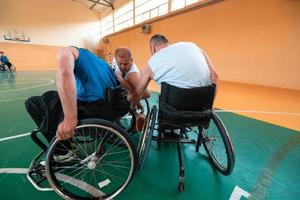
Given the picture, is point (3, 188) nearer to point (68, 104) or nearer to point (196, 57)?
point (68, 104)

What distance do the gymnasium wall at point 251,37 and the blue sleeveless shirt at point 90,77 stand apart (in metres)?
4.81

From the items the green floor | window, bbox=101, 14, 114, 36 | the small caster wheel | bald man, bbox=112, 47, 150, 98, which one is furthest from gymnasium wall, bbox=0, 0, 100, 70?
the small caster wheel

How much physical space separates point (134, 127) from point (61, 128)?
107 cm

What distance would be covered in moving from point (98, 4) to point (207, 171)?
1490 centimetres

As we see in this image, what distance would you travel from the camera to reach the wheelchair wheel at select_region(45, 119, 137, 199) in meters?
0.88

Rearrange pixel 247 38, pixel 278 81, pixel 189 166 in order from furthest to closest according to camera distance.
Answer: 1. pixel 247 38
2. pixel 278 81
3. pixel 189 166


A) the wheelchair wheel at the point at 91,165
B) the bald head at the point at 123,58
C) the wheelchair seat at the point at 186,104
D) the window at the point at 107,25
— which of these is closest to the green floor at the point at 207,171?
the wheelchair wheel at the point at 91,165

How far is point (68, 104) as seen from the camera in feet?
2.59

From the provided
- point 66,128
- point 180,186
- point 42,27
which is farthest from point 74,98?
point 42,27

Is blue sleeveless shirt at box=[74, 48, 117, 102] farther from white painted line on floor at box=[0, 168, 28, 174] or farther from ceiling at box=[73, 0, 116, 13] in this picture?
ceiling at box=[73, 0, 116, 13]

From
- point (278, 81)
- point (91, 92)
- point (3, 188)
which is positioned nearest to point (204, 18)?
point (278, 81)

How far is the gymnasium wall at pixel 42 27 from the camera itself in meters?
10.5

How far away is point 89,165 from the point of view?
1030 millimetres

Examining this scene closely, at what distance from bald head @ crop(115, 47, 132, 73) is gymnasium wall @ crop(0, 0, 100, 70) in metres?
12.9
